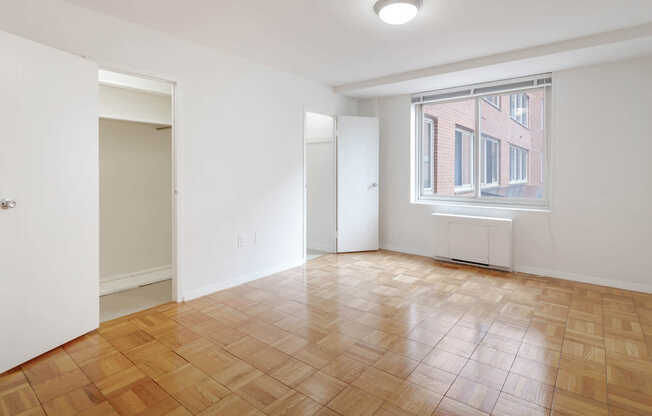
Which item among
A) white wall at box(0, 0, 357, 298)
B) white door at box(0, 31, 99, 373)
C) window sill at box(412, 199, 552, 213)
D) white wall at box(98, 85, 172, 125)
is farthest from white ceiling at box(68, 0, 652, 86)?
window sill at box(412, 199, 552, 213)

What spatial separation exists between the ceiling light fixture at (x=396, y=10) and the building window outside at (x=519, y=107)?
2445 mm

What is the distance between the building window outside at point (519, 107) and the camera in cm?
437

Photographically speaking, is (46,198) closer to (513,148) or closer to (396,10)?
(396,10)

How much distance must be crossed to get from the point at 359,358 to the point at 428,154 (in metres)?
3.73

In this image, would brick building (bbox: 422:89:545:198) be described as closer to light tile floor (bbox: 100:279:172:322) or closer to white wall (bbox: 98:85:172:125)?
A: white wall (bbox: 98:85:172:125)

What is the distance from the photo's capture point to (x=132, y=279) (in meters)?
3.88

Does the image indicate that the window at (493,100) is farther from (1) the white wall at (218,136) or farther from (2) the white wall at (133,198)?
(2) the white wall at (133,198)

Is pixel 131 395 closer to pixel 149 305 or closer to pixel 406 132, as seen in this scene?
pixel 149 305

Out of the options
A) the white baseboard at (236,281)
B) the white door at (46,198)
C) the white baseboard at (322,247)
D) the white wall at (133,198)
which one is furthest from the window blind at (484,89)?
the white door at (46,198)

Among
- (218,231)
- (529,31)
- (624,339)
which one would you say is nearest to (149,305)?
(218,231)

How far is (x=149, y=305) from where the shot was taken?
3.26 m

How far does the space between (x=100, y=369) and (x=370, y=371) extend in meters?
1.64

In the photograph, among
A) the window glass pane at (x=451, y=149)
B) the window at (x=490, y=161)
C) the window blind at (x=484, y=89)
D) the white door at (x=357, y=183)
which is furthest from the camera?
the white door at (x=357, y=183)

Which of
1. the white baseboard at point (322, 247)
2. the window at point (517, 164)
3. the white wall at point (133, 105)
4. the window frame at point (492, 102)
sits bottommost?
the white baseboard at point (322, 247)
